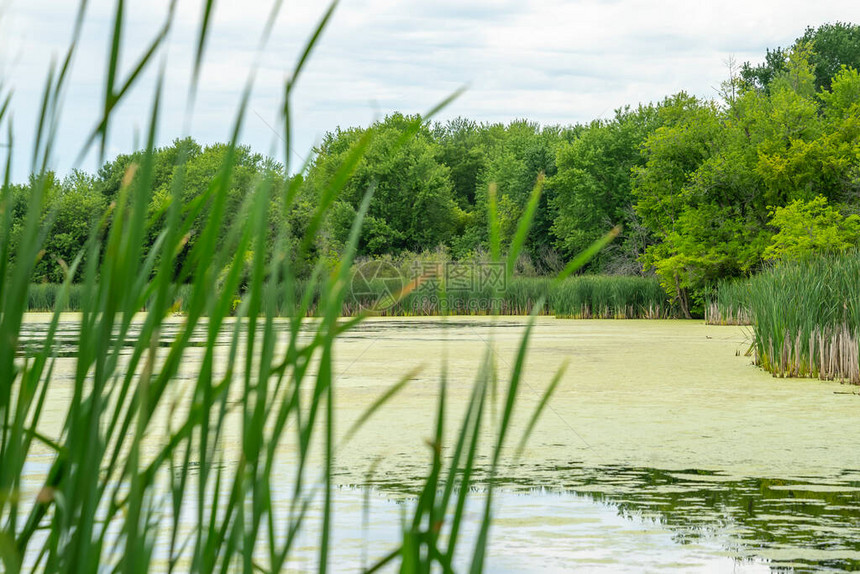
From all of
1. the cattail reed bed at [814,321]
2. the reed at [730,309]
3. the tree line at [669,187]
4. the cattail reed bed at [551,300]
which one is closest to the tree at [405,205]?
the tree line at [669,187]

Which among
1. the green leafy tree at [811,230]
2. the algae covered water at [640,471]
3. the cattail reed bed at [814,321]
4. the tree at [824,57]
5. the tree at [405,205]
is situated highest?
the tree at [824,57]

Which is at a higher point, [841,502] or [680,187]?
[680,187]

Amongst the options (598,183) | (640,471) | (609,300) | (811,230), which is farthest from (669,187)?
(640,471)

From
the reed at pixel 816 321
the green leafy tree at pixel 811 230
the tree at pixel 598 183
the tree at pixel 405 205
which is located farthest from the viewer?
the tree at pixel 405 205

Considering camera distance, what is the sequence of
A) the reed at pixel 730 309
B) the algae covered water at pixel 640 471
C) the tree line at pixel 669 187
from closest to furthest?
1. the algae covered water at pixel 640 471
2. the reed at pixel 730 309
3. the tree line at pixel 669 187

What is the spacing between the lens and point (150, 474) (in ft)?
3.04

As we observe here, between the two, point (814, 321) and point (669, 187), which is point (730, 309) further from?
point (814, 321)

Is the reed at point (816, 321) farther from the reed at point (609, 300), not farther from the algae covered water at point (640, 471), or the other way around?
the reed at point (609, 300)

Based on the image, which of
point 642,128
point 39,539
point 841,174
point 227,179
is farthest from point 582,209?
point 227,179

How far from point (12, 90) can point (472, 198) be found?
150ft

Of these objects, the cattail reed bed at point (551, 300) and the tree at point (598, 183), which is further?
the tree at point (598, 183)

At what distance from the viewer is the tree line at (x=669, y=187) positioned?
22.6 meters

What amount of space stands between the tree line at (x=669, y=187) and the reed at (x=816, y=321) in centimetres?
385

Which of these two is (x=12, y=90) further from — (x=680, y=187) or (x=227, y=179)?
(x=680, y=187)
